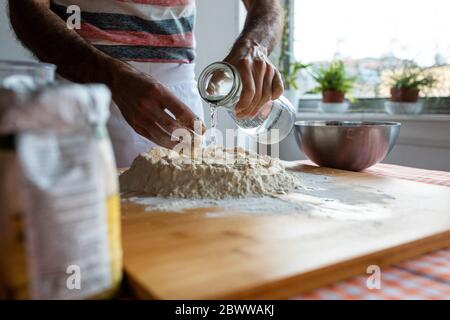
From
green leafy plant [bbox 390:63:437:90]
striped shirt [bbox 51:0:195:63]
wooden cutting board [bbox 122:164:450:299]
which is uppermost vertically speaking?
striped shirt [bbox 51:0:195:63]

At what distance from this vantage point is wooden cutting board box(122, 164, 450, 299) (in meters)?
0.45

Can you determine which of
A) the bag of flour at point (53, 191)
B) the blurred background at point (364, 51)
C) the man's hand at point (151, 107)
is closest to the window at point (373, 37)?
the blurred background at point (364, 51)

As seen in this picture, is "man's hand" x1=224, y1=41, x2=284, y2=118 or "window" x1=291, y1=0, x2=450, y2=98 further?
"window" x1=291, y1=0, x2=450, y2=98

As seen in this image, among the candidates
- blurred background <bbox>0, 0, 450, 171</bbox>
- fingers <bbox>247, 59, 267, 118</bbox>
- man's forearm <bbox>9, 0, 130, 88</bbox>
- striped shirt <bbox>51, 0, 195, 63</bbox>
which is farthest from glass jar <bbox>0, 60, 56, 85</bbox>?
blurred background <bbox>0, 0, 450, 171</bbox>

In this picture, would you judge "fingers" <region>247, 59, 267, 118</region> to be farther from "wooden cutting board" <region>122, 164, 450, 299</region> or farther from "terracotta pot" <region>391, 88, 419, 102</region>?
"terracotta pot" <region>391, 88, 419, 102</region>

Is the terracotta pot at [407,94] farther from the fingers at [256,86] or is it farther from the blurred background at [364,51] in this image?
the fingers at [256,86]

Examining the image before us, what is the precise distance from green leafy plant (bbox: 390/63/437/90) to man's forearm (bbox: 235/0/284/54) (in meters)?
0.86

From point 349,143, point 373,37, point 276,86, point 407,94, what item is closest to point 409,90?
point 407,94

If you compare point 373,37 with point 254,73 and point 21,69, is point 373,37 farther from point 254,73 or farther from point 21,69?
point 21,69

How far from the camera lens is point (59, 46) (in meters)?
1.03

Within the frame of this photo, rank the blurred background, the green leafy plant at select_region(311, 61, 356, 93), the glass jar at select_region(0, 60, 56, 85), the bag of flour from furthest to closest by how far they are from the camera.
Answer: the green leafy plant at select_region(311, 61, 356, 93) < the blurred background < the glass jar at select_region(0, 60, 56, 85) < the bag of flour

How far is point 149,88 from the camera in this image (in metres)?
0.89

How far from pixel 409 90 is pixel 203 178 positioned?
139 centimetres

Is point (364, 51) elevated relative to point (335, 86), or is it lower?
elevated
